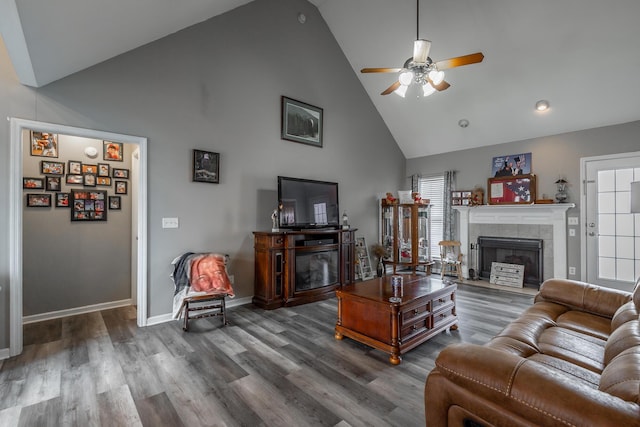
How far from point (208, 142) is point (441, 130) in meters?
4.49

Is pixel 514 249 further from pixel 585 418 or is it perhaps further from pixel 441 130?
pixel 585 418

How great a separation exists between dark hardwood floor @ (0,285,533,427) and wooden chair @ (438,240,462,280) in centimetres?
231

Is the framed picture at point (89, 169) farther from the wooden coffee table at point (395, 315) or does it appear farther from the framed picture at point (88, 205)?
the wooden coffee table at point (395, 315)

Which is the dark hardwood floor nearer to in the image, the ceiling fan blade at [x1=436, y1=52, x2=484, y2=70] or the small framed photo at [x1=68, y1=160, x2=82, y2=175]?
the small framed photo at [x1=68, y1=160, x2=82, y2=175]

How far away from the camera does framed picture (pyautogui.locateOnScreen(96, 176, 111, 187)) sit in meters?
3.93

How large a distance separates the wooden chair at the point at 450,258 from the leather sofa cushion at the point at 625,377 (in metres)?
4.73

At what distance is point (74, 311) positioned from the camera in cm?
374

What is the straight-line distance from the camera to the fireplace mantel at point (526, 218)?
496cm

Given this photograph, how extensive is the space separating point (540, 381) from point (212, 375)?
7.14ft

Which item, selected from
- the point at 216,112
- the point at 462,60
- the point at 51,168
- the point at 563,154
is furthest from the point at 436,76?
the point at 51,168

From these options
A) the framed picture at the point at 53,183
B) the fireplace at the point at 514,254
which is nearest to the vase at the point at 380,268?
the fireplace at the point at 514,254

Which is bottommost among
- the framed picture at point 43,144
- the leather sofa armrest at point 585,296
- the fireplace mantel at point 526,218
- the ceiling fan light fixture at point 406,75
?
the leather sofa armrest at point 585,296

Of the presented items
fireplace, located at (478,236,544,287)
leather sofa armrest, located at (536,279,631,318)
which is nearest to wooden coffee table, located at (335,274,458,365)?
leather sofa armrest, located at (536,279,631,318)

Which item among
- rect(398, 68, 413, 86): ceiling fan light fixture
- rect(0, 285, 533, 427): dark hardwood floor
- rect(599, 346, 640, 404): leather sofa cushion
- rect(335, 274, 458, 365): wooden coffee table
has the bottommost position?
rect(0, 285, 533, 427): dark hardwood floor
